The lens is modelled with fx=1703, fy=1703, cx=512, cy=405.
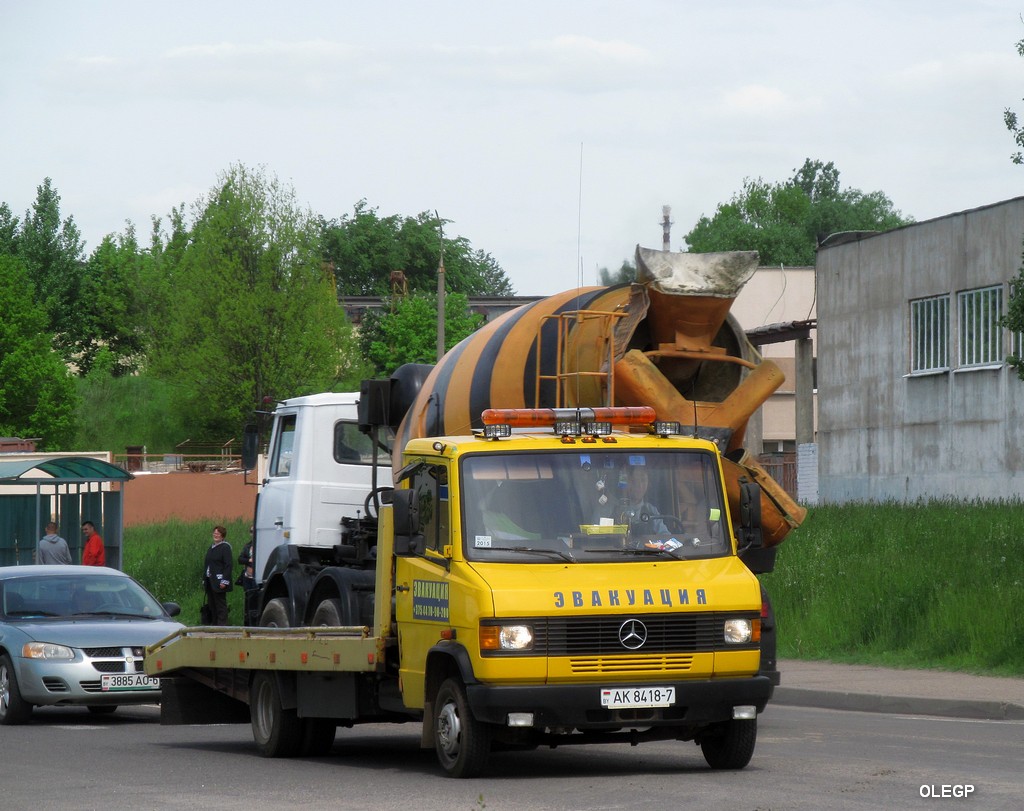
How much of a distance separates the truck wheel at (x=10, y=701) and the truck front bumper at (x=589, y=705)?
304 inches

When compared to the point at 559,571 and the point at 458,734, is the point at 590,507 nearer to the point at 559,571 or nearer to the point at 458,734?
the point at 559,571

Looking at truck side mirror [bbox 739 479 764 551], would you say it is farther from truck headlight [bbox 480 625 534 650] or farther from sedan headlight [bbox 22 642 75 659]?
sedan headlight [bbox 22 642 75 659]

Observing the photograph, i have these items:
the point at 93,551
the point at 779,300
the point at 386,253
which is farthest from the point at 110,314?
the point at 93,551

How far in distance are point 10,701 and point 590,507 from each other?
26.6 ft

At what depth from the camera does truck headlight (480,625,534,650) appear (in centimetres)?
1022

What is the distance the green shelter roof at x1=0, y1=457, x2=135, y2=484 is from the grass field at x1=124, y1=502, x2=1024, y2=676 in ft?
11.2

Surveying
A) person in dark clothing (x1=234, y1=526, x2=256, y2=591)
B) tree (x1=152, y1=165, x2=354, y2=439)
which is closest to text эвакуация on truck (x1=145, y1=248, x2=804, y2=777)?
person in dark clothing (x1=234, y1=526, x2=256, y2=591)

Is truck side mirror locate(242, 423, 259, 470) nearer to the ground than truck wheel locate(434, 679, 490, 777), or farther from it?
farther from it

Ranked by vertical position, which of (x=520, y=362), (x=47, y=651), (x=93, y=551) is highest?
(x=520, y=362)

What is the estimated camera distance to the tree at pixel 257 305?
68812 millimetres

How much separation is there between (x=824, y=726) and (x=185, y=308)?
58390 mm

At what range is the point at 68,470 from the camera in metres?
27.7

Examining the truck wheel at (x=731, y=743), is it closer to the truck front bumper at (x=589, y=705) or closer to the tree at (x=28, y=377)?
the truck front bumper at (x=589, y=705)

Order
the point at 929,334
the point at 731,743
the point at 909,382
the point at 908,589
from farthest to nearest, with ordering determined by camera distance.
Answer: the point at 909,382 → the point at 929,334 → the point at 908,589 → the point at 731,743
